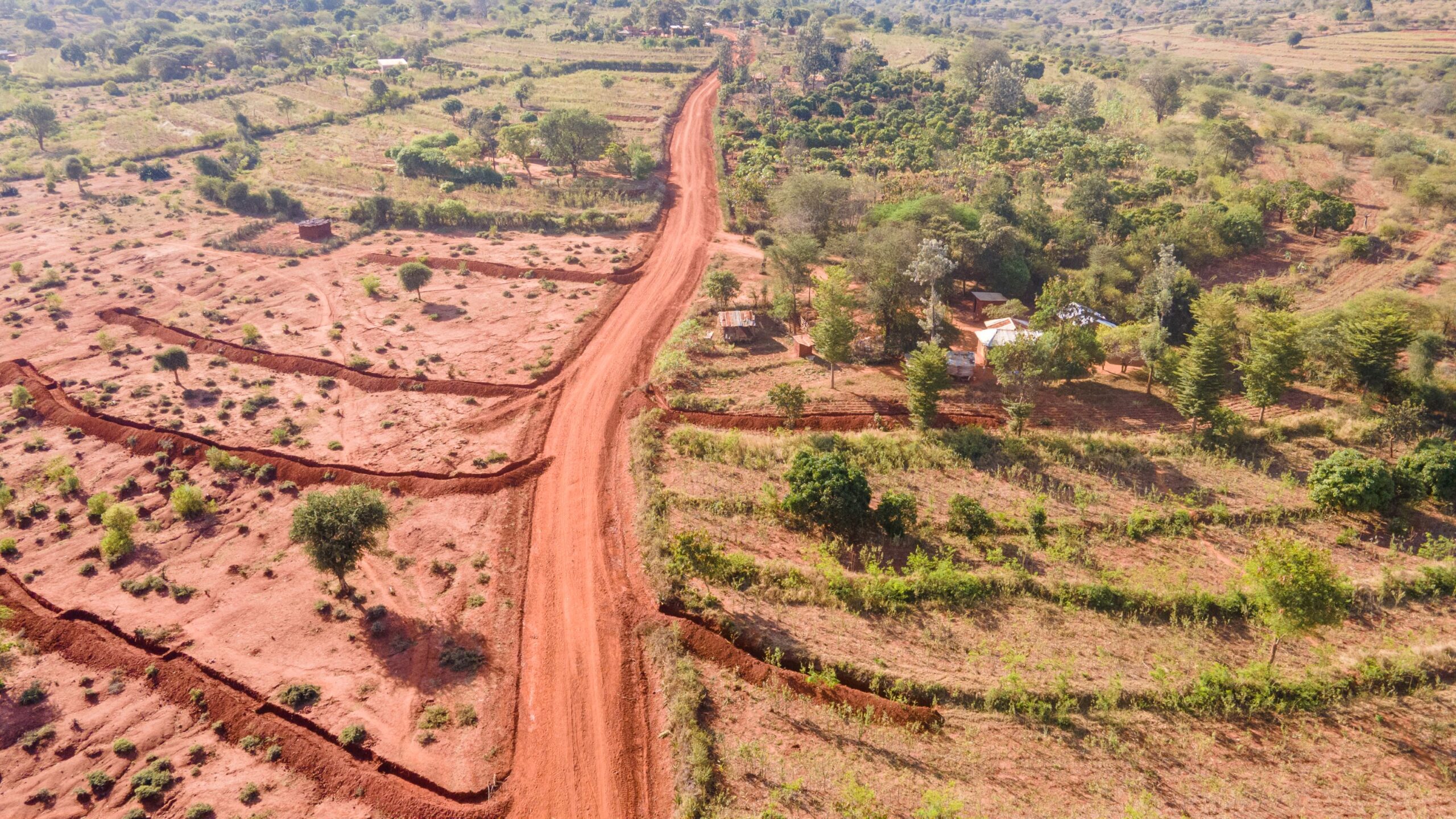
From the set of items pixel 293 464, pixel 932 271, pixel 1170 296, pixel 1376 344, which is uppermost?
pixel 932 271

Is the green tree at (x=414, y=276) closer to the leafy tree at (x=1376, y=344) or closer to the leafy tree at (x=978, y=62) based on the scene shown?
the leafy tree at (x=1376, y=344)

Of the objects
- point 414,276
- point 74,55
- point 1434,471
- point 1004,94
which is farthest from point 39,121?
point 1434,471

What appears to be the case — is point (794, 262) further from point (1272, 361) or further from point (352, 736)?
point (352, 736)

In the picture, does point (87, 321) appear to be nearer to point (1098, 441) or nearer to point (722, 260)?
point (722, 260)

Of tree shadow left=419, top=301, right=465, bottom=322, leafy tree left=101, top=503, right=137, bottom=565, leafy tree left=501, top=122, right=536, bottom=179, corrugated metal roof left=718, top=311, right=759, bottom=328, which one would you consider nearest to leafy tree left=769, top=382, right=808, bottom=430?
corrugated metal roof left=718, top=311, right=759, bottom=328

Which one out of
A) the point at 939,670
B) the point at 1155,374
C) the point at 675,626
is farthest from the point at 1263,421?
the point at 675,626

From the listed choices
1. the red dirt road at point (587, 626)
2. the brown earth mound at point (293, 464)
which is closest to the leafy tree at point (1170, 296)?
the red dirt road at point (587, 626)
